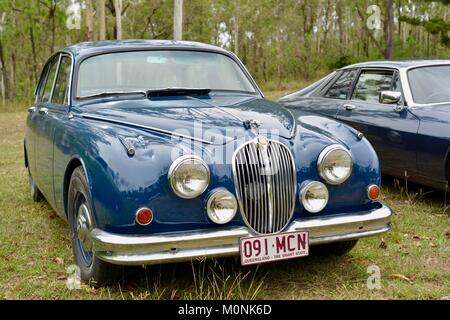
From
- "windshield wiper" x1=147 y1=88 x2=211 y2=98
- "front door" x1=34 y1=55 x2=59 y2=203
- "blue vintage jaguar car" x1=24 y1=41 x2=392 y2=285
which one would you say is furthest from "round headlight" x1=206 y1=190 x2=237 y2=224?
"front door" x1=34 y1=55 x2=59 y2=203

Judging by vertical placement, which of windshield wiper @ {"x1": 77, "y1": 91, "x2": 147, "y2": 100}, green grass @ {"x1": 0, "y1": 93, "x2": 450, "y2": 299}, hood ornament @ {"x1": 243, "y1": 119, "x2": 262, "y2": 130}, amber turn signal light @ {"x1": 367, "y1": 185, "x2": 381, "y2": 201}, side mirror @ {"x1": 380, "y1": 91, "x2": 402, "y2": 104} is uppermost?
windshield wiper @ {"x1": 77, "y1": 91, "x2": 147, "y2": 100}

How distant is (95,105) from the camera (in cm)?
396

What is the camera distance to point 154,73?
432 centimetres

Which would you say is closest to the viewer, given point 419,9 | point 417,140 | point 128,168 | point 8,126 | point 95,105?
point 128,168

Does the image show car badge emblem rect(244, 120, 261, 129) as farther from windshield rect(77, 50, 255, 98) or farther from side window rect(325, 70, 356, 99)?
side window rect(325, 70, 356, 99)

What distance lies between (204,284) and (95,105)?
62.4 inches

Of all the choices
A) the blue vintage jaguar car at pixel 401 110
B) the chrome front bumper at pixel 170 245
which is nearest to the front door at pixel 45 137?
the chrome front bumper at pixel 170 245

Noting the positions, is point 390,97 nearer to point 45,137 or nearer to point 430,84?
point 430,84

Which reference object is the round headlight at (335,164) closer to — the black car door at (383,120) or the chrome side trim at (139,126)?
the chrome side trim at (139,126)

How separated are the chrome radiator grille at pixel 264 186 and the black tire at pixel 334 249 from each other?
91cm

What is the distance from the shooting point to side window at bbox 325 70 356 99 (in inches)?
251

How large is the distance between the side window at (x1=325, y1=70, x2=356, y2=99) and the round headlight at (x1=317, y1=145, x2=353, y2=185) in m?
3.21
